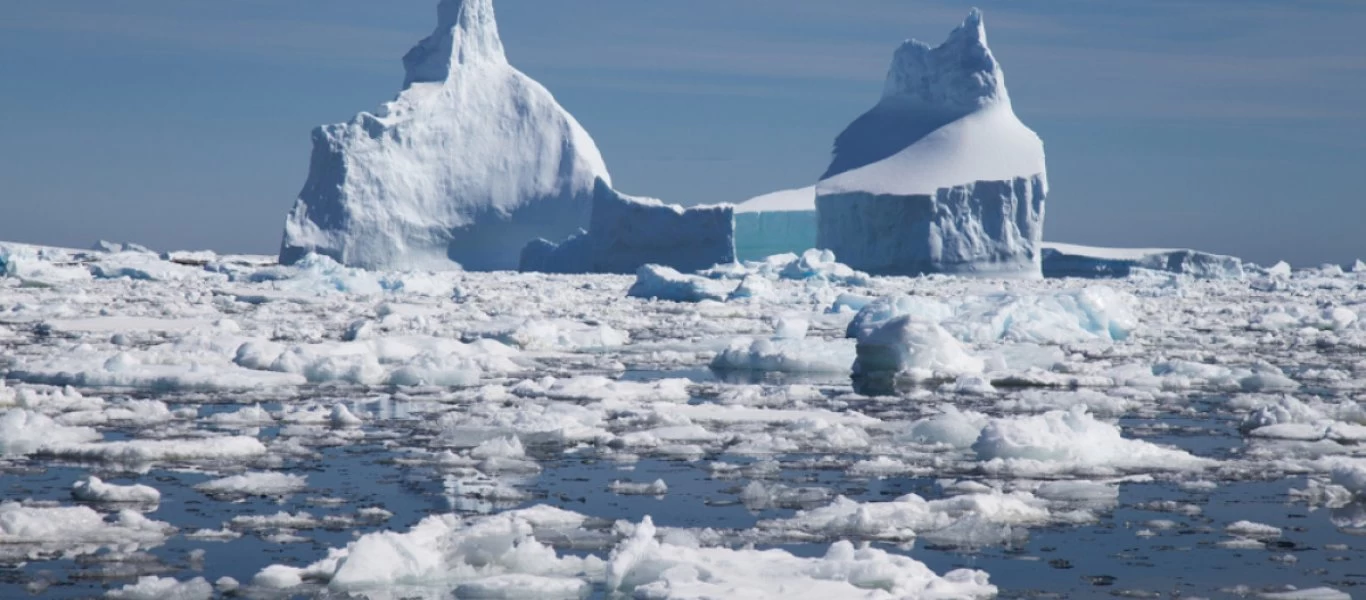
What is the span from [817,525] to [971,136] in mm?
34866

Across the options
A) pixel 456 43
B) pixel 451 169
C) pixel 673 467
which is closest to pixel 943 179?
pixel 451 169

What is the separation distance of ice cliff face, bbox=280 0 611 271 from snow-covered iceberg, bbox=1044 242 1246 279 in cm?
1445

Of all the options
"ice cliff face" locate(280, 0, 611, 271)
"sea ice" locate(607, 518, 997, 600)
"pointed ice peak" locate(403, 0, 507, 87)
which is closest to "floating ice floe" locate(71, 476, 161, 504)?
"sea ice" locate(607, 518, 997, 600)

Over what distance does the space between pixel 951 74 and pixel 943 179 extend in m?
4.19

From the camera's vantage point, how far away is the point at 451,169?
38.8m

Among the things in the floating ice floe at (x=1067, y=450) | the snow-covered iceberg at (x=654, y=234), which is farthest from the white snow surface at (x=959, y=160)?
the floating ice floe at (x=1067, y=450)

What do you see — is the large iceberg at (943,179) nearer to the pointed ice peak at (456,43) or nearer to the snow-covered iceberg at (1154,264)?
the snow-covered iceberg at (1154,264)

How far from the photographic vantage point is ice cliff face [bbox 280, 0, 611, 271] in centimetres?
3616

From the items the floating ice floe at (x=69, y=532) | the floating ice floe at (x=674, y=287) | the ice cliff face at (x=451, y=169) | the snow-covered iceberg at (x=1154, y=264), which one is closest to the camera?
the floating ice floe at (x=69, y=532)

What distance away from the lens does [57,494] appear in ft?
16.8

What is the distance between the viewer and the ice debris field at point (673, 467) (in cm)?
405

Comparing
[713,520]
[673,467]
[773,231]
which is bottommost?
[713,520]

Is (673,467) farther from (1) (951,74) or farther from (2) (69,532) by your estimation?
(1) (951,74)

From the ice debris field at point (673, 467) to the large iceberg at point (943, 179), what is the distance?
22.4 meters
